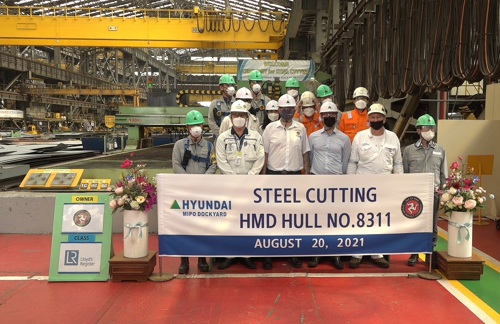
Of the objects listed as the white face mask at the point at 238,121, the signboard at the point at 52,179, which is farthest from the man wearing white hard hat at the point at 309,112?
the signboard at the point at 52,179

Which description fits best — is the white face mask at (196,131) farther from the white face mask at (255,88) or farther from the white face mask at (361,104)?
the white face mask at (361,104)

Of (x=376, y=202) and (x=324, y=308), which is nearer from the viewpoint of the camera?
(x=324, y=308)

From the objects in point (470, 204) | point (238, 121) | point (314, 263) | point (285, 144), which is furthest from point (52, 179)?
point (470, 204)

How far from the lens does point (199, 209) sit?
4.70 m

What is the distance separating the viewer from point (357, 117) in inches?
223

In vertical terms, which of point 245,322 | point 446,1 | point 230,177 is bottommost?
point 245,322

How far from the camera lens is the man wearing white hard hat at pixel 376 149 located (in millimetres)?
4973

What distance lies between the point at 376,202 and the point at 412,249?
Result: 712 mm

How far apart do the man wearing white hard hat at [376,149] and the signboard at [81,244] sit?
121 inches

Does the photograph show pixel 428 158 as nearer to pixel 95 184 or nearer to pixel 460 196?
pixel 460 196

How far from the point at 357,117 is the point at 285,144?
124 cm

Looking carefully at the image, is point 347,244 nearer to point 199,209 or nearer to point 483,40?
point 199,209

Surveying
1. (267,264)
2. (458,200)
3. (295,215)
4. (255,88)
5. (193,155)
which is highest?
(255,88)

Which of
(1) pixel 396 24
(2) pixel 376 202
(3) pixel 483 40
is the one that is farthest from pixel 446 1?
(2) pixel 376 202
